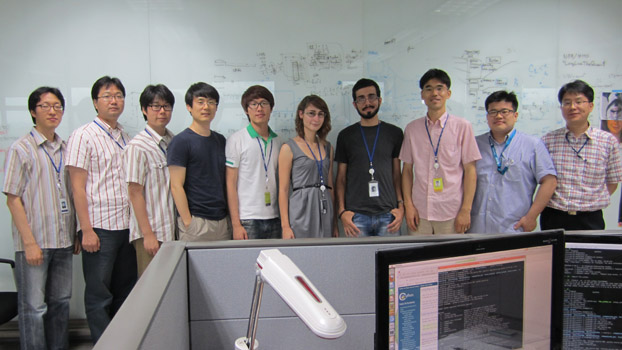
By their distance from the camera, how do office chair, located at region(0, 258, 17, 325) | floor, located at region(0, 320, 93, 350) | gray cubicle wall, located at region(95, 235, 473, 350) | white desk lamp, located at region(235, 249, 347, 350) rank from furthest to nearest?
1. floor, located at region(0, 320, 93, 350)
2. office chair, located at region(0, 258, 17, 325)
3. gray cubicle wall, located at region(95, 235, 473, 350)
4. white desk lamp, located at region(235, 249, 347, 350)

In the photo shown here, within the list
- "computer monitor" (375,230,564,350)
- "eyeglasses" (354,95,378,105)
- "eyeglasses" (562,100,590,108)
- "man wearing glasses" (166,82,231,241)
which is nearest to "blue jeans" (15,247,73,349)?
"man wearing glasses" (166,82,231,241)

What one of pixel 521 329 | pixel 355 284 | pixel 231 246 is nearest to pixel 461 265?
pixel 521 329

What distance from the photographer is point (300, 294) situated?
0.69 m

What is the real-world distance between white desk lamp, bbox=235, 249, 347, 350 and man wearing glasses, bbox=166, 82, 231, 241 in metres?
1.75

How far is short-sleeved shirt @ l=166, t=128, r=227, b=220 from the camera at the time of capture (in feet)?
8.08

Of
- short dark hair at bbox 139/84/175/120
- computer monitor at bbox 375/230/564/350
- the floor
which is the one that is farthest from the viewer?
the floor

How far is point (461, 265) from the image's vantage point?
94 centimetres

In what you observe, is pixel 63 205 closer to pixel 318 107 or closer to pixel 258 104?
pixel 258 104

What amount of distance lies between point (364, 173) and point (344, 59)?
1.07 m

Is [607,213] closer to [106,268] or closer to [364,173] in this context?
[364,173]

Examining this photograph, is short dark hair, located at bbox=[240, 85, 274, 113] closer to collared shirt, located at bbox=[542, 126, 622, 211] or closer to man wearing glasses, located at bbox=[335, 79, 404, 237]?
man wearing glasses, located at bbox=[335, 79, 404, 237]

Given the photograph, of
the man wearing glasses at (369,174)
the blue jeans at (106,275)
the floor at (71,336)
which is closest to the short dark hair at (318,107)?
the man wearing glasses at (369,174)

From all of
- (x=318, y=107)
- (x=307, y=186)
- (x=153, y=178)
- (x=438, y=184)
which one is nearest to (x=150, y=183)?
(x=153, y=178)

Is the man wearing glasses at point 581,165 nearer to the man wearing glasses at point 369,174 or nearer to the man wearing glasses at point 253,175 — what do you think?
the man wearing glasses at point 369,174
